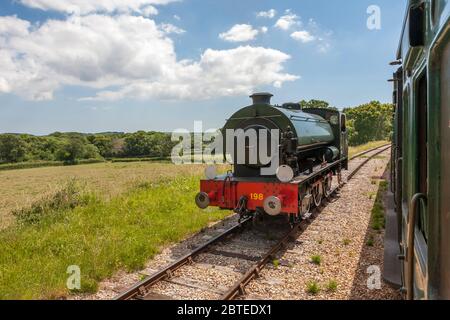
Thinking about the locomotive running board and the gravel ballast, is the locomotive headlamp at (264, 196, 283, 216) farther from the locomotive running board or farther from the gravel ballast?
the locomotive running board

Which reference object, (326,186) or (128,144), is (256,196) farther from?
(128,144)

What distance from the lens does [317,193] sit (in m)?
9.43

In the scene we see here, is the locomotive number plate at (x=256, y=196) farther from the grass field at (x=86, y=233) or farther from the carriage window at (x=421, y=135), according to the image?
the carriage window at (x=421, y=135)

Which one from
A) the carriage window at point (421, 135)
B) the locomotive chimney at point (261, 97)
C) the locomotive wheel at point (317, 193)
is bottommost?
the locomotive wheel at point (317, 193)

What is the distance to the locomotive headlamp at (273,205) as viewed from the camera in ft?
21.8

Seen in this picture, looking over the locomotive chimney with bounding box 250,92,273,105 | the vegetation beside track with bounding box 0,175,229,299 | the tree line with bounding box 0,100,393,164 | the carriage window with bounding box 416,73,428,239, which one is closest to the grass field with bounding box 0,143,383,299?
the vegetation beside track with bounding box 0,175,229,299

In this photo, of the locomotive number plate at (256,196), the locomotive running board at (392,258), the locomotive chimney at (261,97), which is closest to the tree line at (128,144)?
the locomotive chimney at (261,97)

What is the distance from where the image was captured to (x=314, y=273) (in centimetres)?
555

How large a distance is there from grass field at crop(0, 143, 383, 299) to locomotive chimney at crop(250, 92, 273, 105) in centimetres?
321

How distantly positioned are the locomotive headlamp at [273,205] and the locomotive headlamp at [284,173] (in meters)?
0.43
